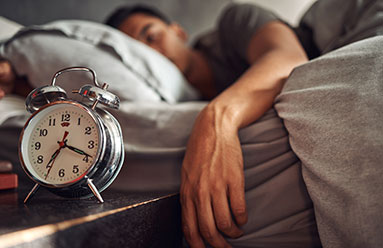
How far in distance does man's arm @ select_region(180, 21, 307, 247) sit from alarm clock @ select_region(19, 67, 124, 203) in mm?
150

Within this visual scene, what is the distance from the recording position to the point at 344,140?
0.43m

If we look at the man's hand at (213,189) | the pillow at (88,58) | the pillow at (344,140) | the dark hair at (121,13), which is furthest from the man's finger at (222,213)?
the dark hair at (121,13)

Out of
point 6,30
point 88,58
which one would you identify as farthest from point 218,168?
point 6,30

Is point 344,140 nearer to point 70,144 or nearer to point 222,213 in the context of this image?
point 222,213

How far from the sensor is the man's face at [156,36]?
155 cm

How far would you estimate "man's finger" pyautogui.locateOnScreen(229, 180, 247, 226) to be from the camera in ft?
1.71

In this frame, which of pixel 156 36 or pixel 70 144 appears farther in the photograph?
pixel 156 36

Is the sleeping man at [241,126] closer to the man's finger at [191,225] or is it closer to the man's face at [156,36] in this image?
the man's finger at [191,225]

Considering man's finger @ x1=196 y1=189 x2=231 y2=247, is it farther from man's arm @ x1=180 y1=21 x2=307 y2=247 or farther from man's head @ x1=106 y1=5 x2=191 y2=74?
man's head @ x1=106 y1=5 x2=191 y2=74

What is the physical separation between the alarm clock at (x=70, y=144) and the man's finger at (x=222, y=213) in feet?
0.62

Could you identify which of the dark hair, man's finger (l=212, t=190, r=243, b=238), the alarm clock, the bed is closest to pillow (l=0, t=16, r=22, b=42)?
the bed

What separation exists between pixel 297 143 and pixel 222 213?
19 cm

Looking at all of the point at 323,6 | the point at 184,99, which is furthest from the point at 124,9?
the point at 323,6

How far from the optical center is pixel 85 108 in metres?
0.47
